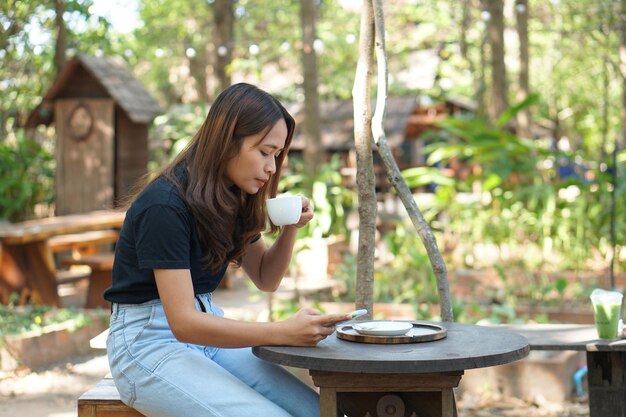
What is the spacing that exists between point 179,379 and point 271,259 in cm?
73

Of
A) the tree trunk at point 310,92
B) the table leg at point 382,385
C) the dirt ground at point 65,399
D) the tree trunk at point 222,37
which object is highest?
the tree trunk at point 222,37

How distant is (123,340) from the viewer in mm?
2748

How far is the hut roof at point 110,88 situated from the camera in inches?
381

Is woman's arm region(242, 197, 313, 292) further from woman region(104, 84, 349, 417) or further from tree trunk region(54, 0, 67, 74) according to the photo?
tree trunk region(54, 0, 67, 74)

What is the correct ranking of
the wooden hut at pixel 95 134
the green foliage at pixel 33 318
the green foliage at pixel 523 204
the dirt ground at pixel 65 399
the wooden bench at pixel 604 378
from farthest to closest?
1. the wooden hut at pixel 95 134
2. the green foliage at pixel 523 204
3. the green foliage at pixel 33 318
4. the dirt ground at pixel 65 399
5. the wooden bench at pixel 604 378

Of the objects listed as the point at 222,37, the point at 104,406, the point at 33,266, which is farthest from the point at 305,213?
the point at 222,37

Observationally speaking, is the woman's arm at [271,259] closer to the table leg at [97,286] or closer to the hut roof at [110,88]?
the table leg at [97,286]

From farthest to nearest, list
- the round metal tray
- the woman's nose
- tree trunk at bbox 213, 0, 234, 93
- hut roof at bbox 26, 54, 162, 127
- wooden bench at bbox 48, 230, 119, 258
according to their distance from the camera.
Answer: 1. tree trunk at bbox 213, 0, 234, 93
2. hut roof at bbox 26, 54, 162, 127
3. wooden bench at bbox 48, 230, 119, 258
4. the woman's nose
5. the round metal tray

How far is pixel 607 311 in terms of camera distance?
10.8 ft

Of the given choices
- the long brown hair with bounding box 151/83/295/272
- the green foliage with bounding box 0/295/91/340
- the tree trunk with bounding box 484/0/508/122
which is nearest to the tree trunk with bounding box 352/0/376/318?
the long brown hair with bounding box 151/83/295/272

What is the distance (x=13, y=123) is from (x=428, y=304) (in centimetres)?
702

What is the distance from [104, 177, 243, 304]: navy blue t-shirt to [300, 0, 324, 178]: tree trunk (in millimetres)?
6917

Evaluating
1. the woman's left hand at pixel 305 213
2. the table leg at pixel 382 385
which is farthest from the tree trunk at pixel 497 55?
the table leg at pixel 382 385

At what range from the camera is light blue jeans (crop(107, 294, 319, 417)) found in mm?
2596
